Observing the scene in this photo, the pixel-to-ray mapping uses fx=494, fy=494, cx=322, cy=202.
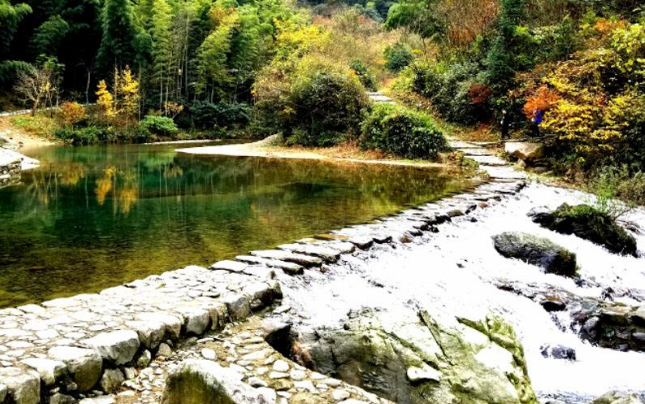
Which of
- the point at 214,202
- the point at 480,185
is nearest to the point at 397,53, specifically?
the point at 480,185

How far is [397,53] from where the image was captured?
3475 cm

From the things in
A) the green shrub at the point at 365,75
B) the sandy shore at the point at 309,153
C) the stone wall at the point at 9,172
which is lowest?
the stone wall at the point at 9,172

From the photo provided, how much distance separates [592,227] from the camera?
8.36m

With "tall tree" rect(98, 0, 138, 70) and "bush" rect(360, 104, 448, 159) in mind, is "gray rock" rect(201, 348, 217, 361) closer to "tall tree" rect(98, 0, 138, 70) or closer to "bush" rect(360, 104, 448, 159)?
"bush" rect(360, 104, 448, 159)

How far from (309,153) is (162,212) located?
11864mm

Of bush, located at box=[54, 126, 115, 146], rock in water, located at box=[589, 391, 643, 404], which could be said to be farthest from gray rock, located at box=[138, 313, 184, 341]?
bush, located at box=[54, 126, 115, 146]

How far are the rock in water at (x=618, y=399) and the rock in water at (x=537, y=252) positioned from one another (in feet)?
11.6

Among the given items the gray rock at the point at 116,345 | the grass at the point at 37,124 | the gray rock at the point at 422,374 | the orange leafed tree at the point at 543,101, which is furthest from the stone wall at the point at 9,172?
the grass at the point at 37,124

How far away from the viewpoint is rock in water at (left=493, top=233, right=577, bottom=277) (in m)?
6.94

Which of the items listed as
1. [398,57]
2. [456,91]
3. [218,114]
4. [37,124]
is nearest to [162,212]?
[456,91]

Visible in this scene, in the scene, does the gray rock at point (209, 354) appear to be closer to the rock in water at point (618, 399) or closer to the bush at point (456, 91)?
the rock in water at point (618, 399)

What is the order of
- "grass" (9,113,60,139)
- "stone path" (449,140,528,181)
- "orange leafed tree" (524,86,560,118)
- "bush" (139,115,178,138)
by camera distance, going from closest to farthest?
"stone path" (449,140,528,181)
"orange leafed tree" (524,86,560,118)
"grass" (9,113,60,139)
"bush" (139,115,178,138)

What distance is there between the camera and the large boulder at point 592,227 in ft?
26.7

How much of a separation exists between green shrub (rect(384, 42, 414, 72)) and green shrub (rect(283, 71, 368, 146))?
47.3ft
